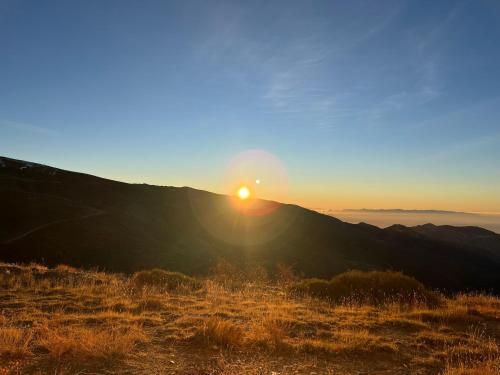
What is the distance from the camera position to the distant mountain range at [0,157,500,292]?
1877 inches

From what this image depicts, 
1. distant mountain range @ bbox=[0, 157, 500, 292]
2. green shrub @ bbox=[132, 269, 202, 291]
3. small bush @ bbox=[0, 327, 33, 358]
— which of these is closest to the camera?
small bush @ bbox=[0, 327, 33, 358]

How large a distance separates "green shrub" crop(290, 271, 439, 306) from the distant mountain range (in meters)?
21.5

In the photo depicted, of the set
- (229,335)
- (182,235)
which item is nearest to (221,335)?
(229,335)

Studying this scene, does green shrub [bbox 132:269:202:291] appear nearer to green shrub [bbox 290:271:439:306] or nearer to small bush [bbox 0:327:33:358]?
green shrub [bbox 290:271:439:306]

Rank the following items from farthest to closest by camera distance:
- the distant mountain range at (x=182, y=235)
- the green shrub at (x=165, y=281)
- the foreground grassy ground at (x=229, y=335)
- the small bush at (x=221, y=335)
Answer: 1. the distant mountain range at (x=182, y=235)
2. the green shrub at (x=165, y=281)
3. the small bush at (x=221, y=335)
4. the foreground grassy ground at (x=229, y=335)

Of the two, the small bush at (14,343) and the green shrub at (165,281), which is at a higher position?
the small bush at (14,343)

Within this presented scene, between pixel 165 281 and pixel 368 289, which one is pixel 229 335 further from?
pixel 165 281

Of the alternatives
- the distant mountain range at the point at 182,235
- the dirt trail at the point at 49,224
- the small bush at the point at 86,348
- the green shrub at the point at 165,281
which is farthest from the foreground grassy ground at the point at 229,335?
the dirt trail at the point at 49,224

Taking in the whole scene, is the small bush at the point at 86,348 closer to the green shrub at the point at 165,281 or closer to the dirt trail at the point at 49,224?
the green shrub at the point at 165,281

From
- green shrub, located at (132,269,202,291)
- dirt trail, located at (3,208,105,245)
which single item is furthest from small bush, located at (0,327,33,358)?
dirt trail, located at (3,208,105,245)

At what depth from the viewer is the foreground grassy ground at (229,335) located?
283 inches

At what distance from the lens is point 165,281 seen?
64.0ft

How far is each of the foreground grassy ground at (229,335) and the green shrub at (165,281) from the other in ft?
8.31

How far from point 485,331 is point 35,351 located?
11078 mm
